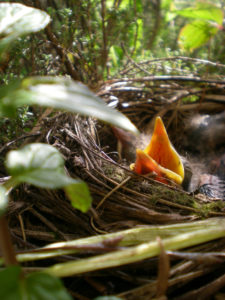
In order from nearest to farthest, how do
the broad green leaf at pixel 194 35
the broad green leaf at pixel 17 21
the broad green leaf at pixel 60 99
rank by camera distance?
the broad green leaf at pixel 60 99, the broad green leaf at pixel 17 21, the broad green leaf at pixel 194 35

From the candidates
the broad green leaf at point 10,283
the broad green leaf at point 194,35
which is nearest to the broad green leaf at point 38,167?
the broad green leaf at point 10,283

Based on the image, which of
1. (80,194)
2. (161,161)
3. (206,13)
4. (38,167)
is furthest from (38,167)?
(206,13)

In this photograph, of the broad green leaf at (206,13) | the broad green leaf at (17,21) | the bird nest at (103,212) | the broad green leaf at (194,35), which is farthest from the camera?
the broad green leaf at (194,35)

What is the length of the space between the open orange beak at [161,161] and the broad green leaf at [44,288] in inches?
27.1

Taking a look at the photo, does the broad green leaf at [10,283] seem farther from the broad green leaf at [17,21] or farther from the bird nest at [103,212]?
the broad green leaf at [17,21]

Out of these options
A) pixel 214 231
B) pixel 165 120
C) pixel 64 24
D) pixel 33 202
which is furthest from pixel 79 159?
pixel 165 120

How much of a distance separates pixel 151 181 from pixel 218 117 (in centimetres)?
72

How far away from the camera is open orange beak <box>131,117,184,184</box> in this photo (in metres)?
1.08

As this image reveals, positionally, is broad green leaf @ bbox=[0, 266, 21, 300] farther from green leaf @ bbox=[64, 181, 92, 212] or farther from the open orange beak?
the open orange beak

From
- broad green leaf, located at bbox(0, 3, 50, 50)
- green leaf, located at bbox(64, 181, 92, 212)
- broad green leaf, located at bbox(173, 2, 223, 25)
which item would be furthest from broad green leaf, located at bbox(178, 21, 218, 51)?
green leaf, located at bbox(64, 181, 92, 212)

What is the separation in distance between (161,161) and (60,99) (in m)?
0.92

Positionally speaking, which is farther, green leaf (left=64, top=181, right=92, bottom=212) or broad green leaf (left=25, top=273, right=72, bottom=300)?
green leaf (left=64, top=181, right=92, bottom=212)

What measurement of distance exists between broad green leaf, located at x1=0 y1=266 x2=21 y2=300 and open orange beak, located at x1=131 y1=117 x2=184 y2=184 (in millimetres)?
698

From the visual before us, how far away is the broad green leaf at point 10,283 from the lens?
1.31ft
